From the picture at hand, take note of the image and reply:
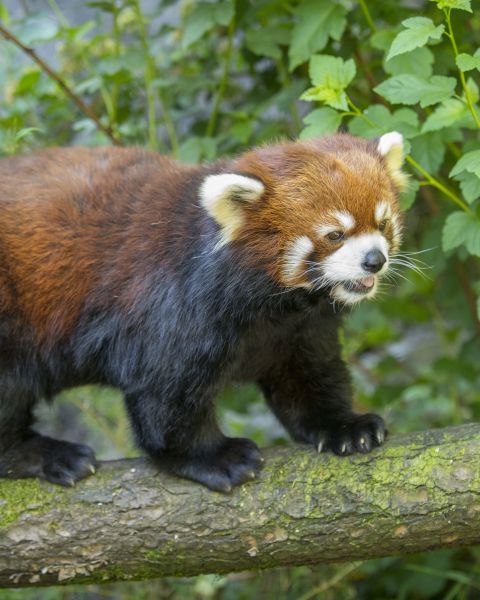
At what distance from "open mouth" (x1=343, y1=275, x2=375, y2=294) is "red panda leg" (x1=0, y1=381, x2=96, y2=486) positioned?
4.14 feet

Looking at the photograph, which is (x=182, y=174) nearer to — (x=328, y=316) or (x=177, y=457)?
(x=328, y=316)

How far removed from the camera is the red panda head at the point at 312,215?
121 inches

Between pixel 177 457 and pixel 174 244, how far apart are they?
826 mm

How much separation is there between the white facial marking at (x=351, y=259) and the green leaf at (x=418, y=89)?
1.78ft

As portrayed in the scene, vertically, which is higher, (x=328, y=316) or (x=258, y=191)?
(x=258, y=191)

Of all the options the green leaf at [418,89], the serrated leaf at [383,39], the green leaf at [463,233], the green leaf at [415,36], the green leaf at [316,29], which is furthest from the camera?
the green leaf at [316,29]

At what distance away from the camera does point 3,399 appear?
3.56 metres

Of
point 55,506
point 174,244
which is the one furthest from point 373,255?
point 55,506

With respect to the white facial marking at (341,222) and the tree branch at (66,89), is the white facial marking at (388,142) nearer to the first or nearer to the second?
the white facial marking at (341,222)

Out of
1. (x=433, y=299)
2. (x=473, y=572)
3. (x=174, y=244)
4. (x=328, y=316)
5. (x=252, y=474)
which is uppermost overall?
(x=174, y=244)

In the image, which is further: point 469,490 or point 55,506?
point 55,506

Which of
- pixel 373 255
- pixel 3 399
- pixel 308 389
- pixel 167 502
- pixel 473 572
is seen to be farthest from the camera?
pixel 473 572

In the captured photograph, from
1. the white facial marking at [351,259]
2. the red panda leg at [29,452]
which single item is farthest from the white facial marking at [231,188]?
the red panda leg at [29,452]

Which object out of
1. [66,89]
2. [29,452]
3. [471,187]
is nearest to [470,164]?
[471,187]
